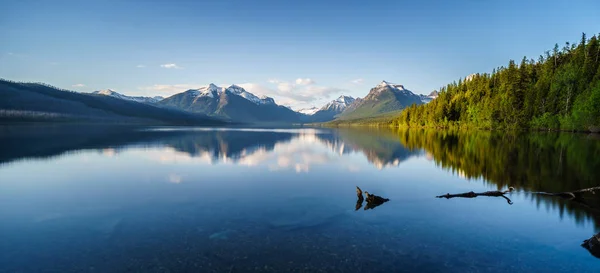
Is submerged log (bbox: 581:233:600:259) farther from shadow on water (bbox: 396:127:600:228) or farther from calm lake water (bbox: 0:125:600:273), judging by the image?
shadow on water (bbox: 396:127:600:228)

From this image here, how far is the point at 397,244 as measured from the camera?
14953mm

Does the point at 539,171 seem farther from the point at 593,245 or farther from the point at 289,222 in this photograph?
the point at 289,222

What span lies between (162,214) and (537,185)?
1254 inches

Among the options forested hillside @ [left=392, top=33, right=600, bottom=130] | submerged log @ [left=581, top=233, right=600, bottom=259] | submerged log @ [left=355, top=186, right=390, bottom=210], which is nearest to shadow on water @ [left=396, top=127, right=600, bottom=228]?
submerged log @ [left=581, top=233, right=600, bottom=259]

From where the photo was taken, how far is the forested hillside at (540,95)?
99562 mm

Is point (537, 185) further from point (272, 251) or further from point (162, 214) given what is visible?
point (162, 214)

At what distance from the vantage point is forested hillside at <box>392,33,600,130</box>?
99562 mm

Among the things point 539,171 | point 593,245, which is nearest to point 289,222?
point 593,245

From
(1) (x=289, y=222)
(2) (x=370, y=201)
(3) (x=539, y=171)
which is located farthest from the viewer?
(3) (x=539, y=171)

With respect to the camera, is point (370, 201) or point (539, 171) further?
point (539, 171)

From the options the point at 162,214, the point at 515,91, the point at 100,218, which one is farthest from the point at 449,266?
the point at 515,91

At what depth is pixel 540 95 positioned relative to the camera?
380 ft

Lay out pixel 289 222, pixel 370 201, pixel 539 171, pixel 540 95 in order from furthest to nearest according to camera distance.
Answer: pixel 540 95
pixel 539 171
pixel 370 201
pixel 289 222

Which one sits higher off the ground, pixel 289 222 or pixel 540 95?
pixel 540 95
